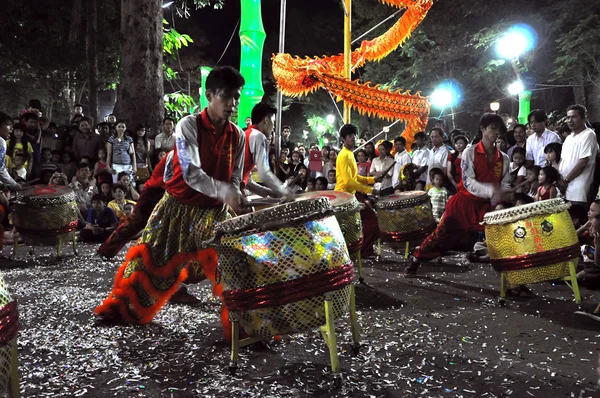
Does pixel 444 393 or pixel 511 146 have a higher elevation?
pixel 511 146

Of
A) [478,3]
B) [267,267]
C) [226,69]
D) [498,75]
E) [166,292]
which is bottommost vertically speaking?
[166,292]

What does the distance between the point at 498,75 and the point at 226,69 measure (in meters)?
19.6

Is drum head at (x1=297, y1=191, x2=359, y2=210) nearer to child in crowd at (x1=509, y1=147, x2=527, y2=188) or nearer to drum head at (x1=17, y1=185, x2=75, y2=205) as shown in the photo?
drum head at (x1=17, y1=185, x2=75, y2=205)

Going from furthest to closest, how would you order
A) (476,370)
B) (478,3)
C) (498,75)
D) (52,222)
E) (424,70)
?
(424,70)
(498,75)
(478,3)
(52,222)
(476,370)

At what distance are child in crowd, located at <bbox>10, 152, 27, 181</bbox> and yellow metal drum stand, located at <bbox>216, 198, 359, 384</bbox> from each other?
7.58 meters

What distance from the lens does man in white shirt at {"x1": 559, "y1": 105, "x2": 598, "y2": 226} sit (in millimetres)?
6469

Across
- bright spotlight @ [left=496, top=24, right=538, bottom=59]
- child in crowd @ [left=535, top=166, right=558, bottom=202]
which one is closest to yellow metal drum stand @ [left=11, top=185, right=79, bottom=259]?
child in crowd @ [left=535, top=166, right=558, bottom=202]

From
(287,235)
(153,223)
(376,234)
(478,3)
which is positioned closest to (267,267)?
(287,235)

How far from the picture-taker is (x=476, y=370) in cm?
332

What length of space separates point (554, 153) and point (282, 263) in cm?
607

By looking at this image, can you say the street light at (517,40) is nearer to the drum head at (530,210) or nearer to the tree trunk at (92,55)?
the tree trunk at (92,55)

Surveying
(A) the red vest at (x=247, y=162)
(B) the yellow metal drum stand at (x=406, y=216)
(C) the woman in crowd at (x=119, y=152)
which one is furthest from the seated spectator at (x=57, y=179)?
(A) the red vest at (x=247, y=162)

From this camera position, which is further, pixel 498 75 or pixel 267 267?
pixel 498 75

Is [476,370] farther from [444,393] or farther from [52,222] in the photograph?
[52,222]
